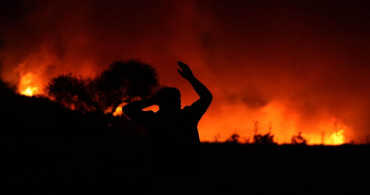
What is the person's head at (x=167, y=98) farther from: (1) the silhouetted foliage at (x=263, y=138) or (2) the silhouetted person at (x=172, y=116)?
(1) the silhouetted foliage at (x=263, y=138)

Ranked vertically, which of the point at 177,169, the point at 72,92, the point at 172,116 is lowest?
the point at 177,169

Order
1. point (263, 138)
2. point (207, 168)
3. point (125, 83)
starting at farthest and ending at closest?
point (125, 83) < point (263, 138) < point (207, 168)

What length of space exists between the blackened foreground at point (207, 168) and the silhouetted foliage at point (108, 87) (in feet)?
62.4

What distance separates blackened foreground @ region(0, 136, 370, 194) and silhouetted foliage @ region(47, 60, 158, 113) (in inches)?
749

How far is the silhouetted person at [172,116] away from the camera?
3.19 m

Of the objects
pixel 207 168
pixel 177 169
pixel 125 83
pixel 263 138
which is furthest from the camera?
pixel 125 83

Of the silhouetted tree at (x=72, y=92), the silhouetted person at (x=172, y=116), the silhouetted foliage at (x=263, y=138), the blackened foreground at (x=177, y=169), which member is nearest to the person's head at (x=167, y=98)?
the silhouetted person at (x=172, y=116)

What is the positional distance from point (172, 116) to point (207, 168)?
7.62 metres

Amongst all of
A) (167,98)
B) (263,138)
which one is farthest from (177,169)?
(263,138)

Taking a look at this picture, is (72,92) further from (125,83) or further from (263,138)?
(263,138)

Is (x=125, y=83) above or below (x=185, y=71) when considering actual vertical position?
above

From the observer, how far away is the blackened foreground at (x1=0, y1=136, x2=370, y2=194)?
7914 millimetres

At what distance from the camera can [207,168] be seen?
10344 mm

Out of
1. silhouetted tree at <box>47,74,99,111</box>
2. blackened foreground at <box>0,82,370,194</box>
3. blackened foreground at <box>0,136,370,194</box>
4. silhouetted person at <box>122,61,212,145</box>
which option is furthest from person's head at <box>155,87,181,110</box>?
silhouetted tree at <box>47,74,99,111</box>
